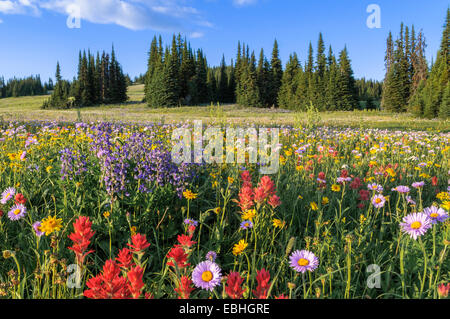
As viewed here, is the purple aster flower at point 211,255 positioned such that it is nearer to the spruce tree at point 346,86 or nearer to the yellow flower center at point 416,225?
the yellow flower center at point 416,225

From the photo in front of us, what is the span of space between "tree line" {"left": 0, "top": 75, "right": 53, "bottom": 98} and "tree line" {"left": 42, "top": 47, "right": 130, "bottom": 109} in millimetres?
49488

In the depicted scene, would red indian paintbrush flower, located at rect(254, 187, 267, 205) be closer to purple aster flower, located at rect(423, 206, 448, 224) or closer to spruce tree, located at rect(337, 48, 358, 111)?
purple aster flower, located at rect(423, 206, 448, 224)

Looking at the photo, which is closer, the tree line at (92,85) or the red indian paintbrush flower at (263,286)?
the red indian paintbrush flower at (263,286)

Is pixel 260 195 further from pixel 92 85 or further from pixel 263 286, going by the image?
pixel 92 85

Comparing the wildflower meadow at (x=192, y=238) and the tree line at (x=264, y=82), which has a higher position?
the tree line at (x=264, y=82)

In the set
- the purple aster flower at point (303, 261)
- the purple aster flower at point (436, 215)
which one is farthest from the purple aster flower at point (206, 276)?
the purple aster flower at point (436, 215)

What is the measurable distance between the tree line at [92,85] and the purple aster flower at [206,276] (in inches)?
2643

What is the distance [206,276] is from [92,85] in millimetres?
76540

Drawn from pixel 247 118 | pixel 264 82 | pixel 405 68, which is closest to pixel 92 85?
pixel 264 82

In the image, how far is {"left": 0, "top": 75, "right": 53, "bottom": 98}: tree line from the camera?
104 meters

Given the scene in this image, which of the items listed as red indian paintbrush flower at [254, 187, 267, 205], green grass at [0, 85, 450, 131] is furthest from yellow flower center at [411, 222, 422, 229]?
green grass at [0, 85, 450, 131]

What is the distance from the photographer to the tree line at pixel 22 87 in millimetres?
104062
